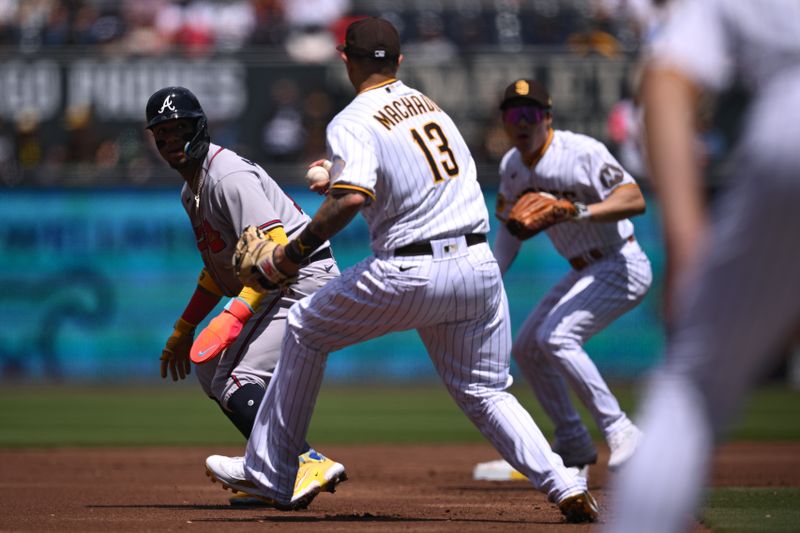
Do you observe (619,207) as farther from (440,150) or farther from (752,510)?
(440,150)

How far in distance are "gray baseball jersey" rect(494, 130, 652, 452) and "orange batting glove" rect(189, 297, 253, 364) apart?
2118 millimetres

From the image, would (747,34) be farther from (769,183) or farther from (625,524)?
(625,524)

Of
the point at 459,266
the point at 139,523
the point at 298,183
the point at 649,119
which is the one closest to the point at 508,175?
the point at 459,266

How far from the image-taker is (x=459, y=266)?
15.6 feet

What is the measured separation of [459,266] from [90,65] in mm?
12357

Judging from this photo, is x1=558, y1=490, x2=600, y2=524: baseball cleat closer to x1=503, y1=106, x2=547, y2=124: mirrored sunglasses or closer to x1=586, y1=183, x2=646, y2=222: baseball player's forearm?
x1=586, y1=183, x2=646, y2=222: baseball player's forearm

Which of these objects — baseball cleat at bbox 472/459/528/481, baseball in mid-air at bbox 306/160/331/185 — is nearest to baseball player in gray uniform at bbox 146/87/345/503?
baseball in mid-air at bbox 306/160/331/185

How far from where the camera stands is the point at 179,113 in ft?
18.4

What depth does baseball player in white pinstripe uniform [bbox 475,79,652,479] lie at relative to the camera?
6.71 metres

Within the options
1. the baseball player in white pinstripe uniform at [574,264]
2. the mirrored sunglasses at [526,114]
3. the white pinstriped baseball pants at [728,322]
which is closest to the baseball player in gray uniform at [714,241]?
the white pinstriped baseball pants at [728,322]

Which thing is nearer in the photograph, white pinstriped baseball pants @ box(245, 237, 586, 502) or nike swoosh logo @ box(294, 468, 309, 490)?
white pinstriped baseball pants @ box(245, 237, 586, 502)

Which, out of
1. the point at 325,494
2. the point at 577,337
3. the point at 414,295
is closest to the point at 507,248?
the point at 577,337

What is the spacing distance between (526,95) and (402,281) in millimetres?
2479

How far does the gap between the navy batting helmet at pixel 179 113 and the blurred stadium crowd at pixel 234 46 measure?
1025cm
